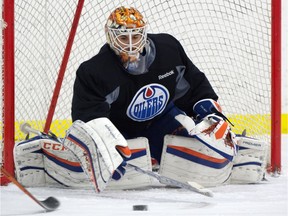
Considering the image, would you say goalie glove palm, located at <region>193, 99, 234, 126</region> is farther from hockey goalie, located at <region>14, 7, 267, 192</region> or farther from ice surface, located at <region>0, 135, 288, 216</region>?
ice surface, located at <region>0, 135, 288, 216</region>

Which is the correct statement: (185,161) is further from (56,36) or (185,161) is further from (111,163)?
(56,36)

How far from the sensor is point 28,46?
412 centimetres

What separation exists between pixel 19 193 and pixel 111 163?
46cm

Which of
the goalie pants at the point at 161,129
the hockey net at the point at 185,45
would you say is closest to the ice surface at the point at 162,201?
the goalie pants at the point at 161,129

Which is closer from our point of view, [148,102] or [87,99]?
[87,99]

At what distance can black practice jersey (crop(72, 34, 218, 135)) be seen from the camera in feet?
10.9

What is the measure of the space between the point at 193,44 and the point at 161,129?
33.4 inches

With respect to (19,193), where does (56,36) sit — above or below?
above

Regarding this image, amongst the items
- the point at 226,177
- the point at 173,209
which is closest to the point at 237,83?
the point at 226,177

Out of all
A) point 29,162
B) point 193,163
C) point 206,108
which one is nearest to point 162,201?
point 193,163

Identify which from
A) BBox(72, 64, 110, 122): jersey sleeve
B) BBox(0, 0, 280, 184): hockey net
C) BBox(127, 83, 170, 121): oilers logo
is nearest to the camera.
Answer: BBox(72, 64, 110, 122): jersey sleeve

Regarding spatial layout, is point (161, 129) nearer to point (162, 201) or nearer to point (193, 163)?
point (193, 163)

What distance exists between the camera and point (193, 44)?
14.5 feet

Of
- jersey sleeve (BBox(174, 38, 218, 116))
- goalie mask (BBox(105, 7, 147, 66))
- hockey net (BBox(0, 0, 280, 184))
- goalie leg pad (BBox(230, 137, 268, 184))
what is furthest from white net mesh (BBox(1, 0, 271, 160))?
goalie mask (BBox(105, 7, 147, 66))
